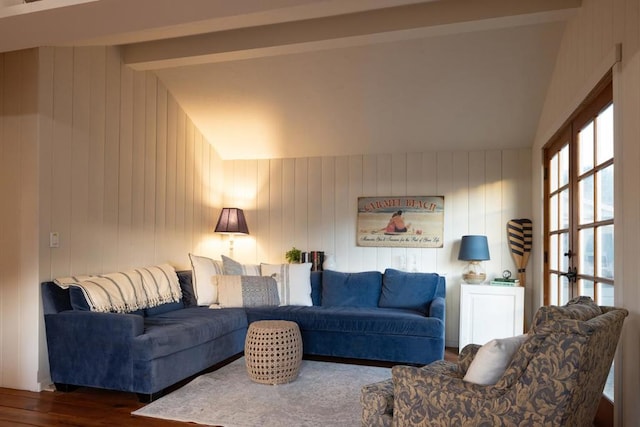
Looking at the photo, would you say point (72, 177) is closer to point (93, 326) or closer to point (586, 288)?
point (93, 326)

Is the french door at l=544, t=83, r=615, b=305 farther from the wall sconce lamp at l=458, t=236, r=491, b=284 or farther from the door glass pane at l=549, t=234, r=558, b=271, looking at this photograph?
the wall sconce lamp at l=458, t=236, r=491, b=284

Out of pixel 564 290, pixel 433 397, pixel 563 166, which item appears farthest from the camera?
pixel 563 166

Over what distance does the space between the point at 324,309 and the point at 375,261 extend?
3.64 ft

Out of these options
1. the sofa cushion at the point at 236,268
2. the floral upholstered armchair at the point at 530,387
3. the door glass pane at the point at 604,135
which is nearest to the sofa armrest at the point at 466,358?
the floral upholstered armchair at the point at 530,387

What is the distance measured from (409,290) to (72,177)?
3160 millimetres

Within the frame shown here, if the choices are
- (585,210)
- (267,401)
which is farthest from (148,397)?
(585,210)

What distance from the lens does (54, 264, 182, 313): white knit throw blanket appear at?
12.4ft

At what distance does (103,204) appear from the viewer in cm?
441

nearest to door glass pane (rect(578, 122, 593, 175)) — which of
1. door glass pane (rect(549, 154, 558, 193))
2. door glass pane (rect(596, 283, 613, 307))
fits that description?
door glass pane (rect(596, 283, 613, 307))

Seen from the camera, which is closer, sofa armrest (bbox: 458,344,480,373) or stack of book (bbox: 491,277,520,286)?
sofa armrest (bbox: 458,344,480,373)

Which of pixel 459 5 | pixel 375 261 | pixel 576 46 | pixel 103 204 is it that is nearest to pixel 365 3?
pixel 459 5

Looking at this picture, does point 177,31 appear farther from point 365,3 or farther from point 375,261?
point 375,261

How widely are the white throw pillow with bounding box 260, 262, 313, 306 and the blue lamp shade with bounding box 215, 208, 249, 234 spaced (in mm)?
793

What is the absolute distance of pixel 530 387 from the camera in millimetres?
1869
